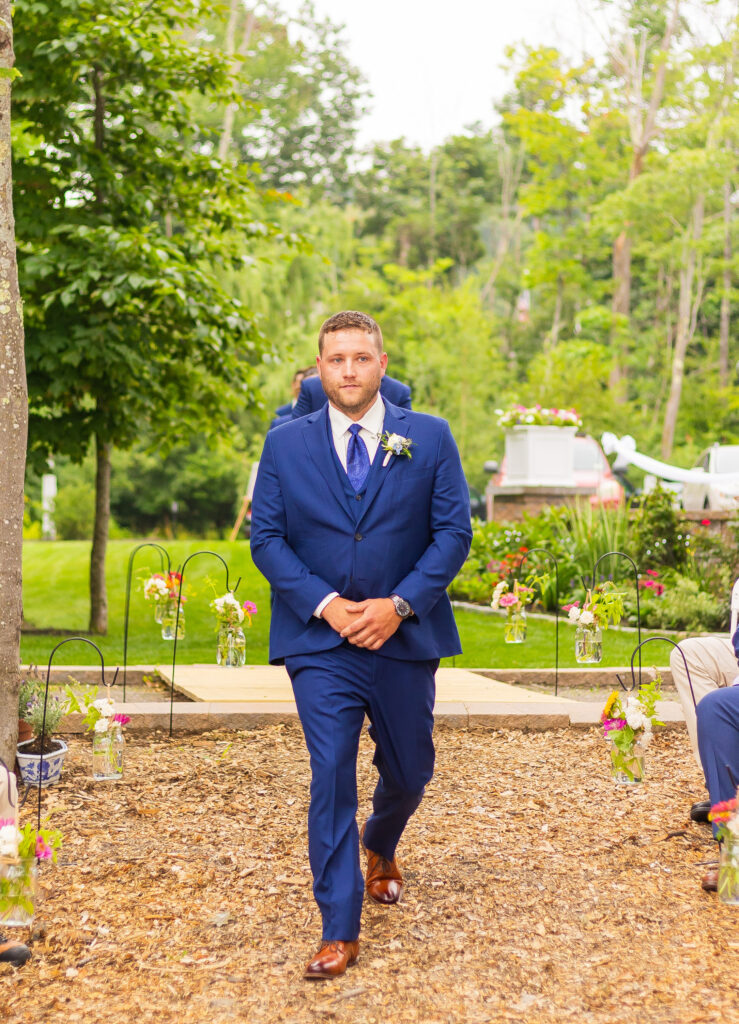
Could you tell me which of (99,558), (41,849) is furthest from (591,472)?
(41,849)

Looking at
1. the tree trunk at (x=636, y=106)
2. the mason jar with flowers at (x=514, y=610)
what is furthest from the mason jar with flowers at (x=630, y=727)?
the tree trunk at (x=636, y=106)

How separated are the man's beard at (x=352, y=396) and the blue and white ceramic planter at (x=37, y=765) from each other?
2309mm

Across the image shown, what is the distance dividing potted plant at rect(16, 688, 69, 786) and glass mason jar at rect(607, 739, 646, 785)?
2448 millimetres

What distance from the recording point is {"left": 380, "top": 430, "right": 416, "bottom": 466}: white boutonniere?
3.41 metres

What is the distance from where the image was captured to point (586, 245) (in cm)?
3219

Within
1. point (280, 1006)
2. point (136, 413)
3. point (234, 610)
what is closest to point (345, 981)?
point (280, 1006)

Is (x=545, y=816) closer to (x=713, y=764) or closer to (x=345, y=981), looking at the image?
(x=713, y=764)

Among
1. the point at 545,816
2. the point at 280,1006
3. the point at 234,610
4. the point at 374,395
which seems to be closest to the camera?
the point at 280,1006

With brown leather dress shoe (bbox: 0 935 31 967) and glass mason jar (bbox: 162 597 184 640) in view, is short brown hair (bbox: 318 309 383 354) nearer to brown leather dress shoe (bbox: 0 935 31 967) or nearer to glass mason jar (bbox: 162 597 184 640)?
brown leather dress shoe (bbox: 0 935 31 967)

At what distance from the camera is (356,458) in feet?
11.6

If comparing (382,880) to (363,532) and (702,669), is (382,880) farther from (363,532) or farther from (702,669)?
(702,669)

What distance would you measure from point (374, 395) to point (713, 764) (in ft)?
5.74

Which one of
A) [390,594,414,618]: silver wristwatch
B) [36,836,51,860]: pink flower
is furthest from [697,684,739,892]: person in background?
[36,836,51,860]: pink flower

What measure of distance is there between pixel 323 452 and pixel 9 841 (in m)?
1.49
